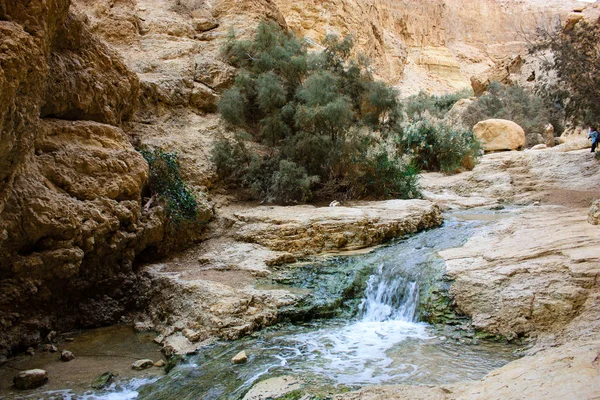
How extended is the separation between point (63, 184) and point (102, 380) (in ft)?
9.97

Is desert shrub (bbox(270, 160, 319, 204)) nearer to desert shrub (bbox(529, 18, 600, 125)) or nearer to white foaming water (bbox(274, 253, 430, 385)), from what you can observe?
white foaming water (bbox(274, 253, 430, 385))

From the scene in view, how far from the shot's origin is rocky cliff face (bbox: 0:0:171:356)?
4.38 metres

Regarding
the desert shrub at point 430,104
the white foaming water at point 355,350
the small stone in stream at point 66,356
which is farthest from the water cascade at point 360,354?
the desert shrub at point 430,104

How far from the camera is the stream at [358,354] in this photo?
14.1ft

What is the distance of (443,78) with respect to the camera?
1775 inches

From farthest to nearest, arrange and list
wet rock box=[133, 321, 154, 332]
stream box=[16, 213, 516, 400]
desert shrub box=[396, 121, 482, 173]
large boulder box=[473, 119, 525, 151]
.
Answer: large boulder box=[473, 119, 525, 151], desert shrub box=[396, 121, 482, 173], wet rock box=[133, 321, 154, 332], stream box=[16, 213, 516, 400]

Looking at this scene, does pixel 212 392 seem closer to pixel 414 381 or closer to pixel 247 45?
pixel 414 381

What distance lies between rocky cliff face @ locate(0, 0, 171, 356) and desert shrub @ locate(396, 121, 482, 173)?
1191 cm

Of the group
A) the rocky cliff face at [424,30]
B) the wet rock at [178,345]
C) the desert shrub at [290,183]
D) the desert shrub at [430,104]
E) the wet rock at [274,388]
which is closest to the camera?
the wet rock at [274,388]

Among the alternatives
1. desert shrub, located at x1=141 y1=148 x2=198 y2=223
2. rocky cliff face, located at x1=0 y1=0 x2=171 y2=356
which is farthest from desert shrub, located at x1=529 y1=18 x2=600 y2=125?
rocky cliff face, located at x1=0 y1=0 x2=171 y2=356

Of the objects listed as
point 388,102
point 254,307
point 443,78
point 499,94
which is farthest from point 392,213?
point 443,78

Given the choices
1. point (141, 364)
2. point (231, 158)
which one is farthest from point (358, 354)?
point (231, 158)

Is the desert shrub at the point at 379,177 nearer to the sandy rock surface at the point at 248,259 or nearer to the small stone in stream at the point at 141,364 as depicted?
the sandy rock surface at the point at 248,259

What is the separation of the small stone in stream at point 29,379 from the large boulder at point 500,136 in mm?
19733
